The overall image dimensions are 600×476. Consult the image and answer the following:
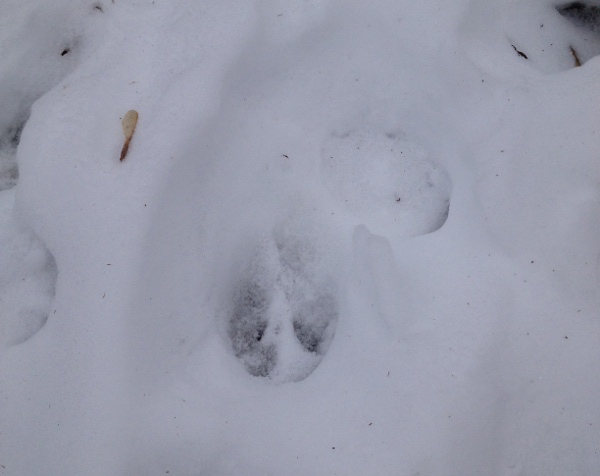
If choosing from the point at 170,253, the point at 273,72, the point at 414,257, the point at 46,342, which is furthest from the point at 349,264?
the point at 46,342

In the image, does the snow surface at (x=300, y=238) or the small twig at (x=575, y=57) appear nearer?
the snow surface at (x=300, y=238)

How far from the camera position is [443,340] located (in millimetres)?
921

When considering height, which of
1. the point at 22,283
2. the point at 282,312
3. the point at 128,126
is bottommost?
the point at 282,312

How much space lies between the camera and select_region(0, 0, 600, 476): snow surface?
0.90 metres

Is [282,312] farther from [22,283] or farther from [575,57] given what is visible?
[575,57]

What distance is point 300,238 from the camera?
3.56 feet

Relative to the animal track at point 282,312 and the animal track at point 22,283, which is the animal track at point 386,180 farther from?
the animal track at point 22,283

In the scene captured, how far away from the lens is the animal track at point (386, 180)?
1079mm

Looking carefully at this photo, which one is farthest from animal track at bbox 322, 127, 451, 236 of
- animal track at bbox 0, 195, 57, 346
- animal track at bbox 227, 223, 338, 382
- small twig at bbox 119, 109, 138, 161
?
animal track at bbox 0, 195, 57, 346

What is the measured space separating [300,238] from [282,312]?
0.58 feet

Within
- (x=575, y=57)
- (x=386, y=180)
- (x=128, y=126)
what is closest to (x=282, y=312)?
(x=386, y=180)

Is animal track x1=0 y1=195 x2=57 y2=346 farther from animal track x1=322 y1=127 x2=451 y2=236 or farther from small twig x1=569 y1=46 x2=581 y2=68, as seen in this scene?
small twig x1=569 y1=46 x2=581 y2=68

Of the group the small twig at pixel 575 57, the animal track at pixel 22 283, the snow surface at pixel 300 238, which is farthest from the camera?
the small twig at pixel 575 57

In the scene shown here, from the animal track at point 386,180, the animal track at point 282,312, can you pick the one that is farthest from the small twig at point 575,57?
the animal track at point 282,312
